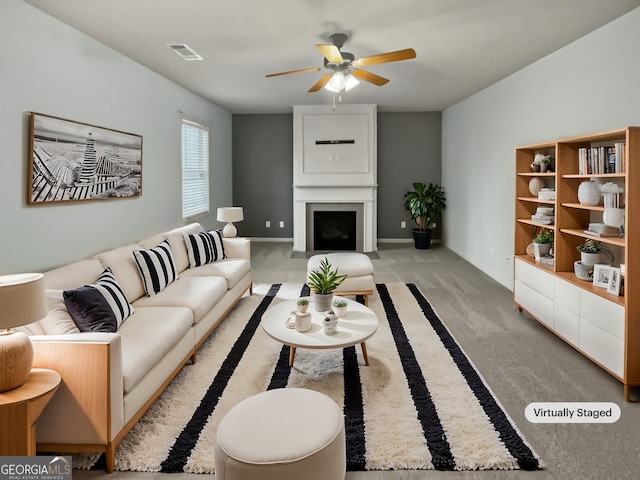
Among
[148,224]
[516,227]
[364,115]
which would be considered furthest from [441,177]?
[148,224]

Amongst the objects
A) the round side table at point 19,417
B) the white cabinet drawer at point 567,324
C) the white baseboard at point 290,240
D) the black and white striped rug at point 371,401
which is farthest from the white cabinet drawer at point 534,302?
the white baseboard at point 290,240

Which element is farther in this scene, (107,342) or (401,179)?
(401,179)

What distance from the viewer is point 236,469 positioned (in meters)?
1.62

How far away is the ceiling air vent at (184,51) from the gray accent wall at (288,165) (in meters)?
4.31

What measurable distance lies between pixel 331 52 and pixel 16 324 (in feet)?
8.70

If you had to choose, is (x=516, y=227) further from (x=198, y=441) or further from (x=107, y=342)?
(x=107, y=342)

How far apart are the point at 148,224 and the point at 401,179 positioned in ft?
17.4

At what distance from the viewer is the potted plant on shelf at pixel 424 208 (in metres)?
8.10

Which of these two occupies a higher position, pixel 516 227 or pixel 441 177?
pixel 441 177

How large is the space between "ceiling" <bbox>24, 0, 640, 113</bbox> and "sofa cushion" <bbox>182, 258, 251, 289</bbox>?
2.10 m

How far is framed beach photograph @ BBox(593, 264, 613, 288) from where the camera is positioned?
3092mm

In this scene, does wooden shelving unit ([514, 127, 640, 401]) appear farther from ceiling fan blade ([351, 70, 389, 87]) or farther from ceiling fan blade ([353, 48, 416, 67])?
ceiling fan blade ([351, 70, 389, 87])

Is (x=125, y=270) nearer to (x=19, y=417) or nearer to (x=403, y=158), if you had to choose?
(x=19, y=417)

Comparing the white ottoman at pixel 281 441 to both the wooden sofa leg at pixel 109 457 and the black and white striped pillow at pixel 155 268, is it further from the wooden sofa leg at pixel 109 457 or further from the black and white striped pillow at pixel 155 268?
the black and white striped pillow at pixel 155 268
